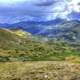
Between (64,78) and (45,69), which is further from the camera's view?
(45,69)

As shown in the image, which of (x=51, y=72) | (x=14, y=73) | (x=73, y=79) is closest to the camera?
(x=73, y=79)

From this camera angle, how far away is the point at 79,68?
66000 mm

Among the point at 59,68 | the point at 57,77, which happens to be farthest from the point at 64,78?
the point at 59,68

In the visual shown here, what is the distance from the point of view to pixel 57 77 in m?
56.2

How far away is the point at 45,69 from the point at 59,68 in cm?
287

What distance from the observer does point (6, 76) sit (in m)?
61.4

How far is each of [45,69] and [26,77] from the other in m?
9.14

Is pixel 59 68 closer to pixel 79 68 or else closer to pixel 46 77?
pixel 79 68

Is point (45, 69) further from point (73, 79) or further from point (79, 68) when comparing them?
point (73, 79)

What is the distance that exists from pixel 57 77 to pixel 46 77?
203 centimetres

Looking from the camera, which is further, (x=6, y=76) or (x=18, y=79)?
(x=6, y=76)

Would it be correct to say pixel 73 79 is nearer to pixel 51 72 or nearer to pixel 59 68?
pixel 51 72

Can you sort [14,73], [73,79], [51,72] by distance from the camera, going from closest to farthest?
[73,79], [51,72], [14,73]

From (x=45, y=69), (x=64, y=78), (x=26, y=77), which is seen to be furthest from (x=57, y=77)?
(x=45, y=69)
